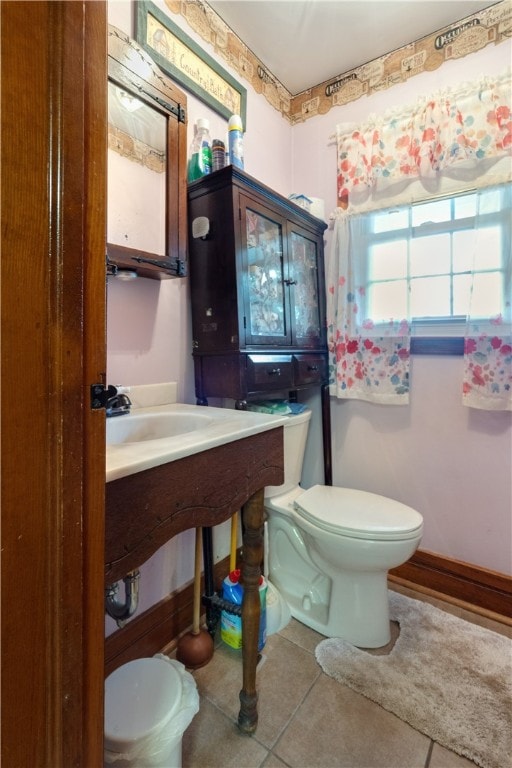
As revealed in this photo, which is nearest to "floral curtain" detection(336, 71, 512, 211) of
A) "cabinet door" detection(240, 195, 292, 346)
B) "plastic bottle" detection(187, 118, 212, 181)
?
"cabinet door" detection(240, 195, 292, 346)

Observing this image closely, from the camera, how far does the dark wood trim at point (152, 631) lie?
41.4 inches

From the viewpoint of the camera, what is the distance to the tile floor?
2.85ft

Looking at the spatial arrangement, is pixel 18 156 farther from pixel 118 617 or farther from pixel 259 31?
pixel 259 31

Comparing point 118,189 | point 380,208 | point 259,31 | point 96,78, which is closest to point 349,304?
point 380,208

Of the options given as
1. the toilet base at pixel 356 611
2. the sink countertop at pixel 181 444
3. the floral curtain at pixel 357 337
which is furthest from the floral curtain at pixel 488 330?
the sink countertop at pixel 181 444

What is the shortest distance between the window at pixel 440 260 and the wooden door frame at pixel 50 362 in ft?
4.66

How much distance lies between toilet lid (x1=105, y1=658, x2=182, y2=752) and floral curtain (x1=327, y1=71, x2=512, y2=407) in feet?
4.16

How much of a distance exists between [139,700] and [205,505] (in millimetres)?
472

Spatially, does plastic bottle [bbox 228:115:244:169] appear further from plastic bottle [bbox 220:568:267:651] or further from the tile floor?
the tile floor

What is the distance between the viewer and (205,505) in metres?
0.72

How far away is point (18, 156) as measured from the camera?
34 centimetres

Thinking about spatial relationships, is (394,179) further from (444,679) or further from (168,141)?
(444,679)

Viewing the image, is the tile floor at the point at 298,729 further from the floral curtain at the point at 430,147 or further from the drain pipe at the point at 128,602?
the floral curtain at the point at 430,147

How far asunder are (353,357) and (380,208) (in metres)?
0.68
